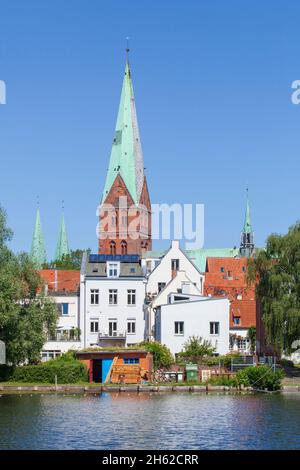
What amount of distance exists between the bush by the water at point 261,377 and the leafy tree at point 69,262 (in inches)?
4040

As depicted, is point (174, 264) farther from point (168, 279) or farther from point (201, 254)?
point (201, 254)

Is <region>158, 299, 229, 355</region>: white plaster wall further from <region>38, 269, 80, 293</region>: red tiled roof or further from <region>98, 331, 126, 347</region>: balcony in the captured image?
<region>38, 269, 80, 293</region>: red tiled roof

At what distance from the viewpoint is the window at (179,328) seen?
8981 cm

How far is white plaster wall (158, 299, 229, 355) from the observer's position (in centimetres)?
8956

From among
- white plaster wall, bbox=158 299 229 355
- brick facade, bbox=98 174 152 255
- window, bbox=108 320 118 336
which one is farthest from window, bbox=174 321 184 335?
brick facade, bbox=98 174 152 255

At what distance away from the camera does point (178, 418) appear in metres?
52.2

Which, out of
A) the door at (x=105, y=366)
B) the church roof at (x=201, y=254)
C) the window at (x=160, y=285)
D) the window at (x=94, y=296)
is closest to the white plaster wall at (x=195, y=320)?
the door at (x=105, y=366)

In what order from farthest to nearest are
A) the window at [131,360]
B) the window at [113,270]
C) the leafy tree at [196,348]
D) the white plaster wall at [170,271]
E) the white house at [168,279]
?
1. the white plaster wall at [170,271]
2. the window at [113,270]
3. the white house at [168,279]
4. the leafy tree at [196,348]
5. the window at [131,360]

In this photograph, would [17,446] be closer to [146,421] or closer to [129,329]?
[146,421]

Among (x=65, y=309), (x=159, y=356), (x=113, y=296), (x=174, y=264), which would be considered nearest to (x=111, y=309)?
(x=113, y=296)

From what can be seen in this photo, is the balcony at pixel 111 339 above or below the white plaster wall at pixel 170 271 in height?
below

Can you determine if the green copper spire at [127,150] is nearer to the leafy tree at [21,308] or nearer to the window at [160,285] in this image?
the window at [160,285]
